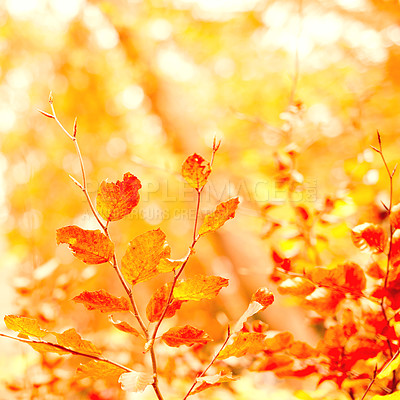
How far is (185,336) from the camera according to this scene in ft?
1.61

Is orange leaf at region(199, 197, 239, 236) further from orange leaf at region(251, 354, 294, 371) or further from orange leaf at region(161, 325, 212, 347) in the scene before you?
orange leaf at region(251, 354, 294, 371)

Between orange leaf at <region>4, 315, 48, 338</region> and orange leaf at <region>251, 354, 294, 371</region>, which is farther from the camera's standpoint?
orange leaf at <region>251, 354, 294, 371</region>

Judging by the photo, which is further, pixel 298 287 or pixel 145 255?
pixel 298 287

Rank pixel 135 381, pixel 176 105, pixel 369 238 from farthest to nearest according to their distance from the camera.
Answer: pixel 176 105, pixel 369 238, pixel 135 381

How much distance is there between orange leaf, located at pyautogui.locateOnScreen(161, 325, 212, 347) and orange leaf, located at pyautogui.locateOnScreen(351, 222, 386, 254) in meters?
0.25

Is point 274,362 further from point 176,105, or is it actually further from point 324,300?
point 176,105

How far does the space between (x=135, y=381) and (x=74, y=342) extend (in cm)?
10

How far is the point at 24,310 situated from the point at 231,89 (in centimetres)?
297

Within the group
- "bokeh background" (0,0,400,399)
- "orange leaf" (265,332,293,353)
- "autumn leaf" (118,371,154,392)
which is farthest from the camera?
"bokeh background" (0,0,400,399)

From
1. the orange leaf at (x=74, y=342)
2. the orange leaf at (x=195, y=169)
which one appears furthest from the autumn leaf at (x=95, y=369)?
the orange leaf at (x=195, y=169)

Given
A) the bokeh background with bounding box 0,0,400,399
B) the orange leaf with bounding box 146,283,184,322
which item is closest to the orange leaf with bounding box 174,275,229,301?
the orange leaf with bounding box 146,283,184,322

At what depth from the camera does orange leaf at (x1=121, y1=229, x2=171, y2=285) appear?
465mm

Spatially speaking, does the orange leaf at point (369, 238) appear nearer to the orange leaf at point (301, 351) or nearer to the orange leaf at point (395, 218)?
the orange leaf at point (395, 218)

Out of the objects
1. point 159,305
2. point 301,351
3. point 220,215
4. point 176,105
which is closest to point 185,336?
point 159,305
